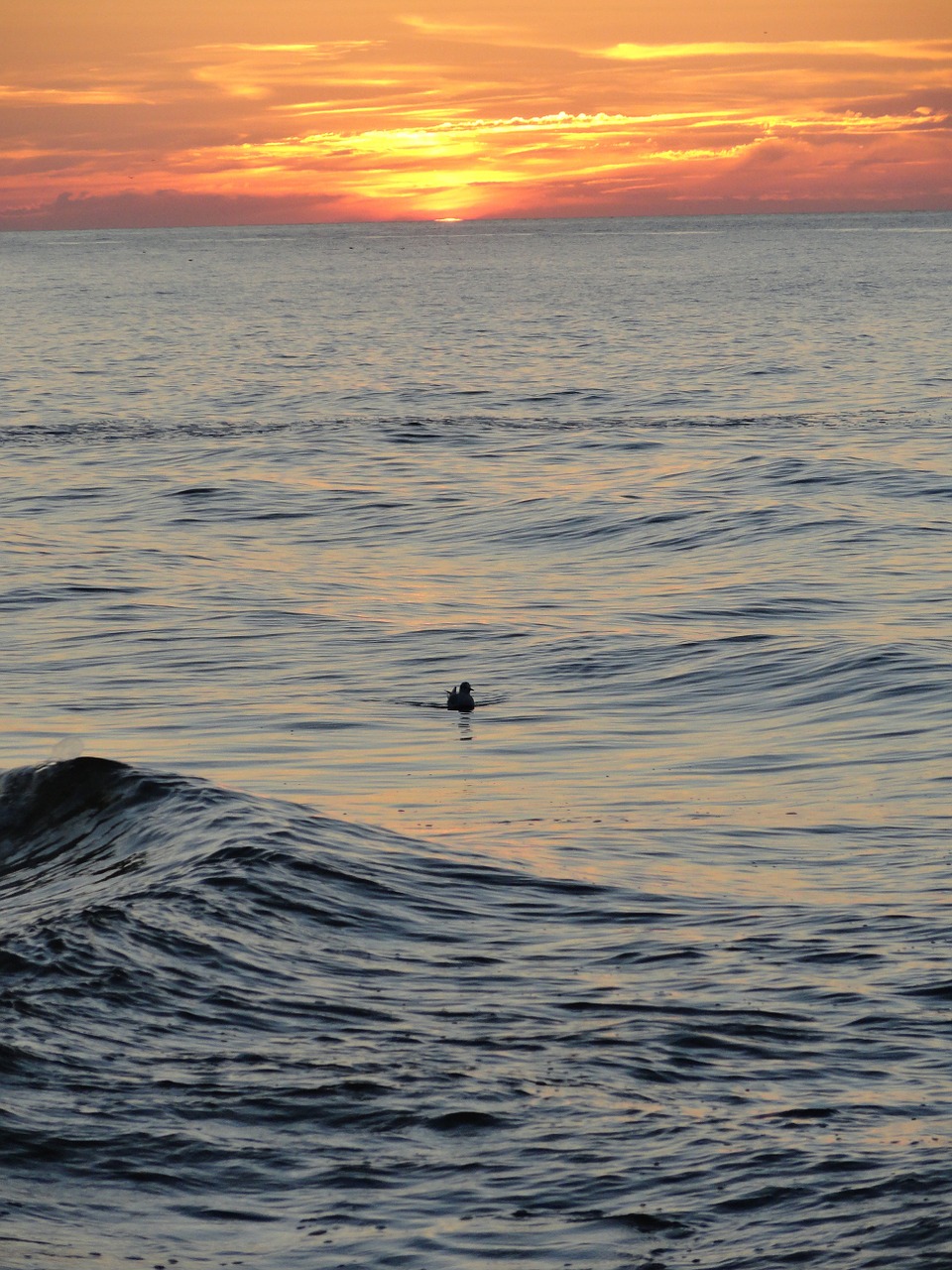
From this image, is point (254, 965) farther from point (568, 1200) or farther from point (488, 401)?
point (488, 401)

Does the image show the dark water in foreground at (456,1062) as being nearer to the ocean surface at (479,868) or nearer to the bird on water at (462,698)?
the ocean surface at (479,868)

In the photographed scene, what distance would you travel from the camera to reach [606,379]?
4919cm

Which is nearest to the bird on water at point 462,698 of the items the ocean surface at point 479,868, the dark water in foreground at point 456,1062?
the ocean surface at point 479,868

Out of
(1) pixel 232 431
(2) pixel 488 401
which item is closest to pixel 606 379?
(2) pixel 488 401

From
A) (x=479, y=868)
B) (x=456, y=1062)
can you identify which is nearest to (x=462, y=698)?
(x=479, y=868)

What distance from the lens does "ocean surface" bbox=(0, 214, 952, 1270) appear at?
6250mm

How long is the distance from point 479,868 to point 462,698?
4575 mm

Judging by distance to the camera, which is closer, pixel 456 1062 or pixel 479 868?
pixel 456 1062

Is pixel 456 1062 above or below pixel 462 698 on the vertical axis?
below

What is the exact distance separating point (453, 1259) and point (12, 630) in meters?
14.3

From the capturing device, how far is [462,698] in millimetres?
14656

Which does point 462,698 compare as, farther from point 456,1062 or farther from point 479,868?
point 456,1062

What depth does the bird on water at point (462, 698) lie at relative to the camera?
14656 millimetres

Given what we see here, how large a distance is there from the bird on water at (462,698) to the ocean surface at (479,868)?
300 mm
